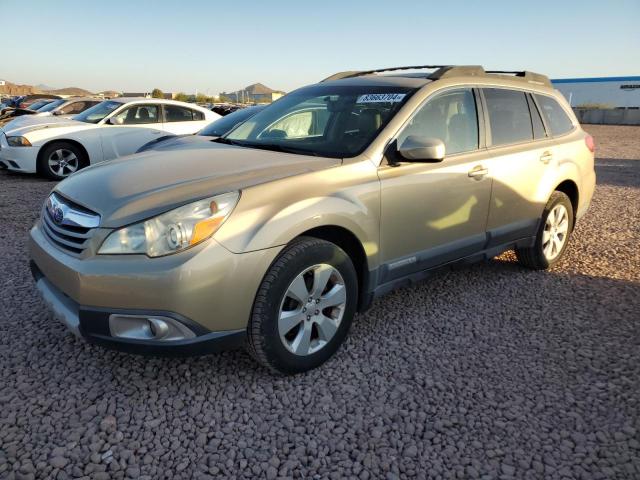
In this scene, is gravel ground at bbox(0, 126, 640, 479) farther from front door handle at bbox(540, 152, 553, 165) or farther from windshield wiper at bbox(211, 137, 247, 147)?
windshield wiper at bbox(211, 137, 247, 147)

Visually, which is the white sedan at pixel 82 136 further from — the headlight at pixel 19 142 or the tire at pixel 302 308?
the tire at pixel 302 308

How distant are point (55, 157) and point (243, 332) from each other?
320 inches

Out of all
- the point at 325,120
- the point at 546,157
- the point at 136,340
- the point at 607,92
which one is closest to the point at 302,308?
the point at 136,340

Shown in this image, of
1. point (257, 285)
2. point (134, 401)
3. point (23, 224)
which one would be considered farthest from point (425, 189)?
point (23, 224)

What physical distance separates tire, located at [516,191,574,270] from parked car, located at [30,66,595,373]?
10 centimetres

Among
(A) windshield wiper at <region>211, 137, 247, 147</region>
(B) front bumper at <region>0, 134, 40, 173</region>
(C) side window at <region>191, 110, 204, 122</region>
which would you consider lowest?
(B) front bumper at <region>0, 134, 40, 173</region>

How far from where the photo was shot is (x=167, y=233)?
2385 millimetres

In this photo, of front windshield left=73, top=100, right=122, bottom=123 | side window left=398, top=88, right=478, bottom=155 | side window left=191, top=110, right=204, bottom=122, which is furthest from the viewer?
side window left=191, top=110, right=204, bottom=122

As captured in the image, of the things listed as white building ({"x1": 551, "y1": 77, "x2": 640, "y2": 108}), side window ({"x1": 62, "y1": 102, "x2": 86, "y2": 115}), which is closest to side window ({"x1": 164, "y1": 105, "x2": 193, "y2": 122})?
side window ({"x1": 62, "y1": 102, "x2": 86, "y2": 115})

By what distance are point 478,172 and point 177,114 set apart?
7.89 metres

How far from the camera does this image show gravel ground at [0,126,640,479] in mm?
2223

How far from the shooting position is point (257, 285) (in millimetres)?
2527

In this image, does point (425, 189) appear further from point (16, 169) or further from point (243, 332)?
point (16, 169)

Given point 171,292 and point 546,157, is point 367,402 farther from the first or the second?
point 546,157
